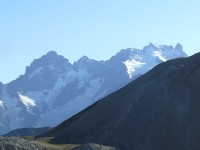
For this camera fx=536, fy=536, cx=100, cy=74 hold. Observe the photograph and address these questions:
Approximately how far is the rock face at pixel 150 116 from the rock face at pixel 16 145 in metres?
25.8

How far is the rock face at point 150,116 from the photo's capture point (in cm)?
13562

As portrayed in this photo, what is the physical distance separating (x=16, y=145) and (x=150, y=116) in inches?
2136

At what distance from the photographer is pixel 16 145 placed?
100625 mm

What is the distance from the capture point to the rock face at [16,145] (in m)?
99.0

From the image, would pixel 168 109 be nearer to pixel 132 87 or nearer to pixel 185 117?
pixel 185 117

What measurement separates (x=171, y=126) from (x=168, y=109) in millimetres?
7188

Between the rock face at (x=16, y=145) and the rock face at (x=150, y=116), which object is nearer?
the rock face at (x=16, y=145)

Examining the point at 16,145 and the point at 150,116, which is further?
the point at 150,116

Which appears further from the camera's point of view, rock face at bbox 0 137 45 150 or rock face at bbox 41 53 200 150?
rock face at bbox 41 53 200 150

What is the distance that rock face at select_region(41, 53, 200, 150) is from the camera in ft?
445

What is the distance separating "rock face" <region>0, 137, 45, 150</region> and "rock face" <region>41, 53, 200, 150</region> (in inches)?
1016

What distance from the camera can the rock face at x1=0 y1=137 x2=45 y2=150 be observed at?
325ft

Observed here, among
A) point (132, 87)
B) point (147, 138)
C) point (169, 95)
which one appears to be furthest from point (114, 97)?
point (147, 138)

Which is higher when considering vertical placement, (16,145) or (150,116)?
(150,116)
